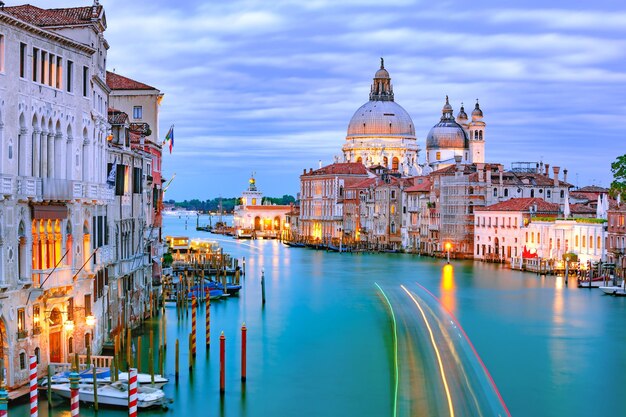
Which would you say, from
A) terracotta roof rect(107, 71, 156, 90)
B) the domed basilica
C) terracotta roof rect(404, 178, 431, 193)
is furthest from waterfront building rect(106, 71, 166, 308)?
the domed basilica

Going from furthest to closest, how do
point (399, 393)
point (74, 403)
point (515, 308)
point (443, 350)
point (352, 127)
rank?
point (352, 127) < point (515, 308) < point (443, 350) < point (399, 393) < point (74, 403)

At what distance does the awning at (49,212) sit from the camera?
44.1 ft

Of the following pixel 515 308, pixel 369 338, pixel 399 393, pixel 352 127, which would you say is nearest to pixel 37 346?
pixel 399 393

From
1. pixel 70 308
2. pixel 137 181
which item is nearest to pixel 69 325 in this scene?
pixel 70 308

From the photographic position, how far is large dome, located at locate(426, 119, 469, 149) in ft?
255

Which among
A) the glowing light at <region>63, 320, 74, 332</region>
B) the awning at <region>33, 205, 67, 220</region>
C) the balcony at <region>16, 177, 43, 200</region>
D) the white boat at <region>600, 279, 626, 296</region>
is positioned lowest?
the white boat at <region>600, 279, 626, 296</region>

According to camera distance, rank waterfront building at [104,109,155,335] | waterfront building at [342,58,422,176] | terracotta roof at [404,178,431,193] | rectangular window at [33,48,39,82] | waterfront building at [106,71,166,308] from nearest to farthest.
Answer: rectangular window at [33,48,39,82], waterfront building at [104,109,155,335], waterfront building at [106,71,166,308], terracotta roof at [404,178,431,193], waterfront building at [342,58,422,176]

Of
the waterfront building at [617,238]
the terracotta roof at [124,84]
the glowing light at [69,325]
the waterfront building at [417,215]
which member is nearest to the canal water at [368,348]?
the glowing light at [69,325]

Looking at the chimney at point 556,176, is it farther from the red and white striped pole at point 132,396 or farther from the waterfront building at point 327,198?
the red and white striped pole at point 132,396

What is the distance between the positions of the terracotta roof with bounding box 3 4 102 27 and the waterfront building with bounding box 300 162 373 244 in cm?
5452

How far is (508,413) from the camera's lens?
Answer: 14539 mm

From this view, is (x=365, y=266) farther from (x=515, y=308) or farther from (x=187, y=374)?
(x=187, y=374)

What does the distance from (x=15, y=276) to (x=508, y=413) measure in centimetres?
664

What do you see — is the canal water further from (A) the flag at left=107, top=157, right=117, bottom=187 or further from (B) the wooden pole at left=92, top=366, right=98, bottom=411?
(A) the flag at left=107, top=157, right=117, bottom=187
